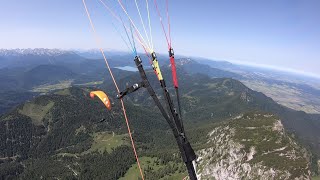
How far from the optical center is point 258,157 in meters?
164

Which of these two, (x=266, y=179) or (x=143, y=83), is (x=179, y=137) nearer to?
(x=143, y=83)

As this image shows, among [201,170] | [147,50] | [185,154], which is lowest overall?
[201,170]

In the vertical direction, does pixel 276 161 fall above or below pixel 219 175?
above

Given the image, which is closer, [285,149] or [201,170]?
[285,149]

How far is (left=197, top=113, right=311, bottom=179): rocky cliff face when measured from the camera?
144 meters

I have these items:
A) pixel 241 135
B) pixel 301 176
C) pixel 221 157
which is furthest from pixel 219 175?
pixel 301 176

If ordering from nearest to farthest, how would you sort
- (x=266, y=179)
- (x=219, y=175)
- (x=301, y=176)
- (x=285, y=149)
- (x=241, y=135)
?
(x=301, y=176)
(x=266, y=179)
(x=285, y=149)
(x=219, y=175)
(x=241, y=135)

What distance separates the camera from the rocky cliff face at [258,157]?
144 metres

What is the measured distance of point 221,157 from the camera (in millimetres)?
186875

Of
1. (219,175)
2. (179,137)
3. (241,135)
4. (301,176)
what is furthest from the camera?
(241,135)

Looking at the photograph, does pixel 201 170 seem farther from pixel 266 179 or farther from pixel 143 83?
pixel 143 83

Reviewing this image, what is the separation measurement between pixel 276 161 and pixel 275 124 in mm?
48193

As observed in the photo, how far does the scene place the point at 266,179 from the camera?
145 metres

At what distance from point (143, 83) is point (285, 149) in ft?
552
